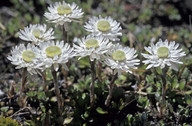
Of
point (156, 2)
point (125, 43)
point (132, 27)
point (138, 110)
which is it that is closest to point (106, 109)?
point (138, 110)

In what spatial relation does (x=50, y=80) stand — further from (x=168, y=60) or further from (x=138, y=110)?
(x=168, y=60)

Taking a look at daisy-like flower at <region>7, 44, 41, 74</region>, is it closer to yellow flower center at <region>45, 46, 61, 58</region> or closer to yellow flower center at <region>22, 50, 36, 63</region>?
yellow flower center at <region>22, 50, 36, 63</region>

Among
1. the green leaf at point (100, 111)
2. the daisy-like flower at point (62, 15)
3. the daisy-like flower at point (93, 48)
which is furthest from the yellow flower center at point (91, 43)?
the green leaf at point (100, 111)

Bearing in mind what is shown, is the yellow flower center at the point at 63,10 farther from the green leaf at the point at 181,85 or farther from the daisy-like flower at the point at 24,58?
the green leaf at the point at 181,85

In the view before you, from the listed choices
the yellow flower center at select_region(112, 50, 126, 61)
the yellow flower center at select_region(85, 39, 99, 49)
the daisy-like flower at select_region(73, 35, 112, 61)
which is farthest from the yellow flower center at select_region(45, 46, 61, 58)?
the yellow flower center at select_region(112, 50, 126, 61)

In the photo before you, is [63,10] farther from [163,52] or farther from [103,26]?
[163,52]

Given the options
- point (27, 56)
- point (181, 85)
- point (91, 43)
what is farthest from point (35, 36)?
point (181, 85)

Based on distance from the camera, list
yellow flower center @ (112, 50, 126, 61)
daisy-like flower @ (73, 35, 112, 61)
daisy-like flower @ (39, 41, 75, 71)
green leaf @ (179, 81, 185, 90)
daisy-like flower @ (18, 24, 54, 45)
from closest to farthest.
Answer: daisy-like flower @ (39, 41, 75, 71) < daisy-like flower @ (73, 35, 112, 61) < yellow flower center @ (112, 50, 126, 61) < daisy-like flower @ (18, 24, 54, 45) < green leaf @ (179, 81, 185, 90)
